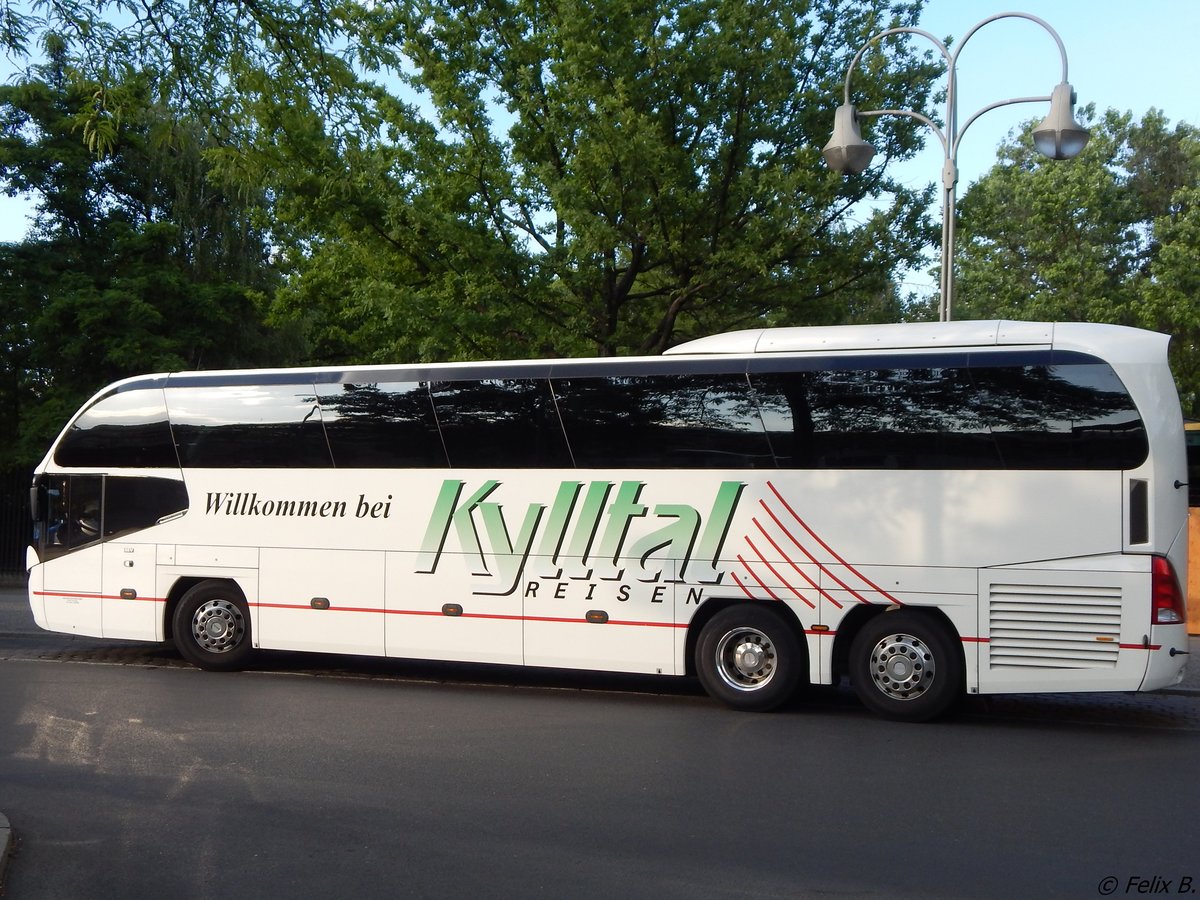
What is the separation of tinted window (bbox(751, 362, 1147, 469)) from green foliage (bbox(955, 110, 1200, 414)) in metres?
23.2

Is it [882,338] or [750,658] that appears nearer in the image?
[882,338]

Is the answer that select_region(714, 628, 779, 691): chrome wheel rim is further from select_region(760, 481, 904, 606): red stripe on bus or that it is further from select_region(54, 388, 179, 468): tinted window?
select_region(54, 388, 179, 468): tinted window

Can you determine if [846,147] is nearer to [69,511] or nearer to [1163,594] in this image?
[1163,594]

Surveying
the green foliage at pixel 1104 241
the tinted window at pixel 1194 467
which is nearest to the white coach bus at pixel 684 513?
→ the tinted window at pixel 1194 467

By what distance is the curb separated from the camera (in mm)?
5963

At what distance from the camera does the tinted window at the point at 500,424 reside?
11945 mm

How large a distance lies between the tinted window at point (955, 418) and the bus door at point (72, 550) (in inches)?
308

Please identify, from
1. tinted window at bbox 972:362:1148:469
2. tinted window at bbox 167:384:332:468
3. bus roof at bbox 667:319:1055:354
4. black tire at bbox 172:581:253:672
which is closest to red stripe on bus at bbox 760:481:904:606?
bus roof at bbox 667:319:1055:354

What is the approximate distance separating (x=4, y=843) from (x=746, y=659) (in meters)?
6.54

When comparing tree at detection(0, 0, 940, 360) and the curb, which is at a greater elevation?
tree at detection(0, 0, 940, 360)

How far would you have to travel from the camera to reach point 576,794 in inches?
306

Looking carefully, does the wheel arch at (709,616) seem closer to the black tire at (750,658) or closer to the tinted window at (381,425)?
the black tire at (750,658)

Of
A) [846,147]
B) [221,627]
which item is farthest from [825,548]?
[221,627]

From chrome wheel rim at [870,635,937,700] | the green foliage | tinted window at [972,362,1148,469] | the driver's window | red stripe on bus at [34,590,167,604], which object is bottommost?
chrome wheel rim at [870,635,937,700]
